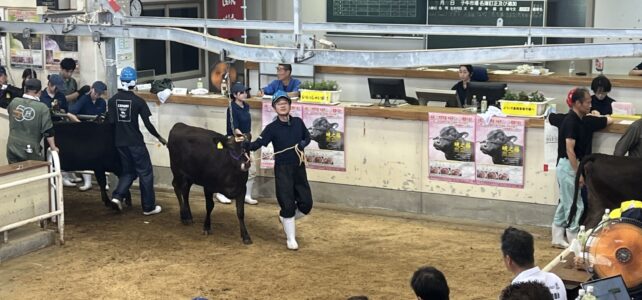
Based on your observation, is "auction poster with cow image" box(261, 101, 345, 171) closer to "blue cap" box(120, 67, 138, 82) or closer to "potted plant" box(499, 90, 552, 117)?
"blue cap" box(120, 67, 138, 82)

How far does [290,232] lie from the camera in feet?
32.2

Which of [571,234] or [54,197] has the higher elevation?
[54,197]

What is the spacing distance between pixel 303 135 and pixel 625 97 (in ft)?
15.4

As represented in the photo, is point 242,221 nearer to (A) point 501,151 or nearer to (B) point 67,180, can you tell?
(A) point 501,151

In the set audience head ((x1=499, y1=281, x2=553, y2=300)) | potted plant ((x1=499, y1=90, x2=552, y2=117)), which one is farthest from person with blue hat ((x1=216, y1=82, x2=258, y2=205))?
audience head ((x1=499, y1=281, x2=553, y2=300))

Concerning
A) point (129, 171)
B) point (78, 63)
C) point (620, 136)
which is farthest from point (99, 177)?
point (620, 136)

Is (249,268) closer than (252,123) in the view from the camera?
Yes

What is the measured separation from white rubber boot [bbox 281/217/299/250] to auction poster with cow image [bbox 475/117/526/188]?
2.30 meters

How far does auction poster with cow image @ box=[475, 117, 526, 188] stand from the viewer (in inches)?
408

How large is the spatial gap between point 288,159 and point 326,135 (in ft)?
5.98

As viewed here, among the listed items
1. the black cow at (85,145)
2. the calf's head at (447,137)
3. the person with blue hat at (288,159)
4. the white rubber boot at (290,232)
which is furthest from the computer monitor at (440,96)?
the black cow at (85,145)

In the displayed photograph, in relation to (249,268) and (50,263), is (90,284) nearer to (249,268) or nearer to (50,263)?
(50,263)

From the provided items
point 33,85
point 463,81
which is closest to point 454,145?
point 463,81

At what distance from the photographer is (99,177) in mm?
11461
